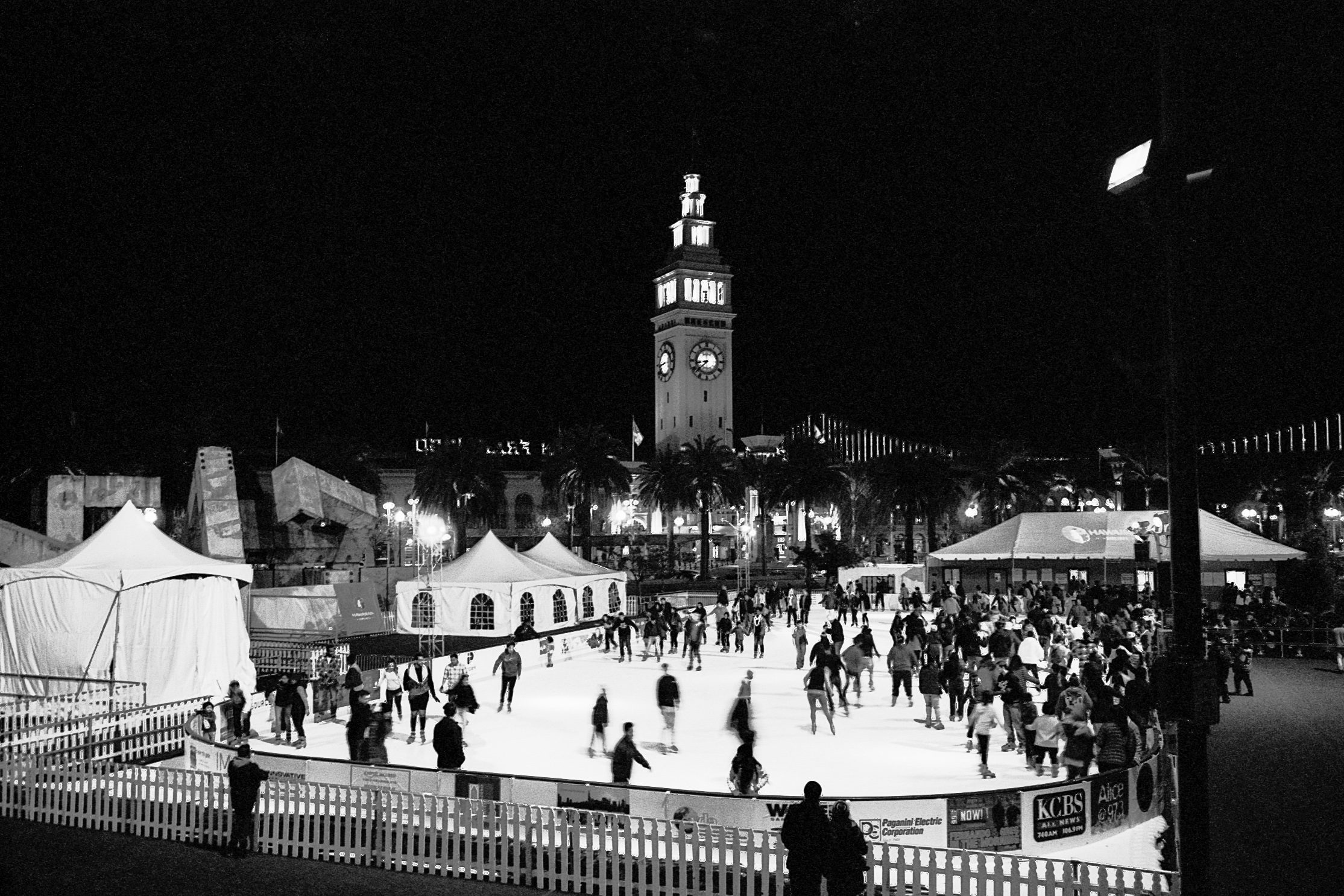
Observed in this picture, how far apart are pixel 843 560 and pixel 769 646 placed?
34.3 metres

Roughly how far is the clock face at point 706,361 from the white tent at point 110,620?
8346 centimetres

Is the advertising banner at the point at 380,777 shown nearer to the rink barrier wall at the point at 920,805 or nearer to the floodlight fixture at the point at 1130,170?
the rink barrier wall at the point at 920,805

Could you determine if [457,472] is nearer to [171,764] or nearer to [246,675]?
[246,675]

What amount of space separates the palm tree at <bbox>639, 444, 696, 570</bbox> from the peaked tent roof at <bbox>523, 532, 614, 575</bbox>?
2167cm

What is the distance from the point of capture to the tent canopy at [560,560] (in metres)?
38.1

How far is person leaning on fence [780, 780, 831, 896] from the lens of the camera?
7844 millimetres

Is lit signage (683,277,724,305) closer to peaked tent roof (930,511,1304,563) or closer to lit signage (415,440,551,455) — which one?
lit signage (415,440,551,455)

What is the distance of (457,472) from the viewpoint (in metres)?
62.6

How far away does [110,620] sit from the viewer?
2066 cm

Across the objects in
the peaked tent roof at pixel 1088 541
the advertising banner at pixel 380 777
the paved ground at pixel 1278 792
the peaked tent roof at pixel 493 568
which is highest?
the peaked tent roof at pixel 1088 541

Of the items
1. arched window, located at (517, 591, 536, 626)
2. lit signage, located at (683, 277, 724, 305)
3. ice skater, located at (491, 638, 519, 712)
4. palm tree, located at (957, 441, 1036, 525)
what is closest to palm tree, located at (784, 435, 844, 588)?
palm tree, located at (957, 441, 1036, 525)

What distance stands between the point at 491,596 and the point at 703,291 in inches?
2926

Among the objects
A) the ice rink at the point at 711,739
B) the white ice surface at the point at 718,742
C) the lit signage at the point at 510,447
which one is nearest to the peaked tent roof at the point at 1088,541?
the ice rink at the point at 711,739

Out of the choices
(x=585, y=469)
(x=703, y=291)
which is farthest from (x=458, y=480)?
(x=703, y=291)
